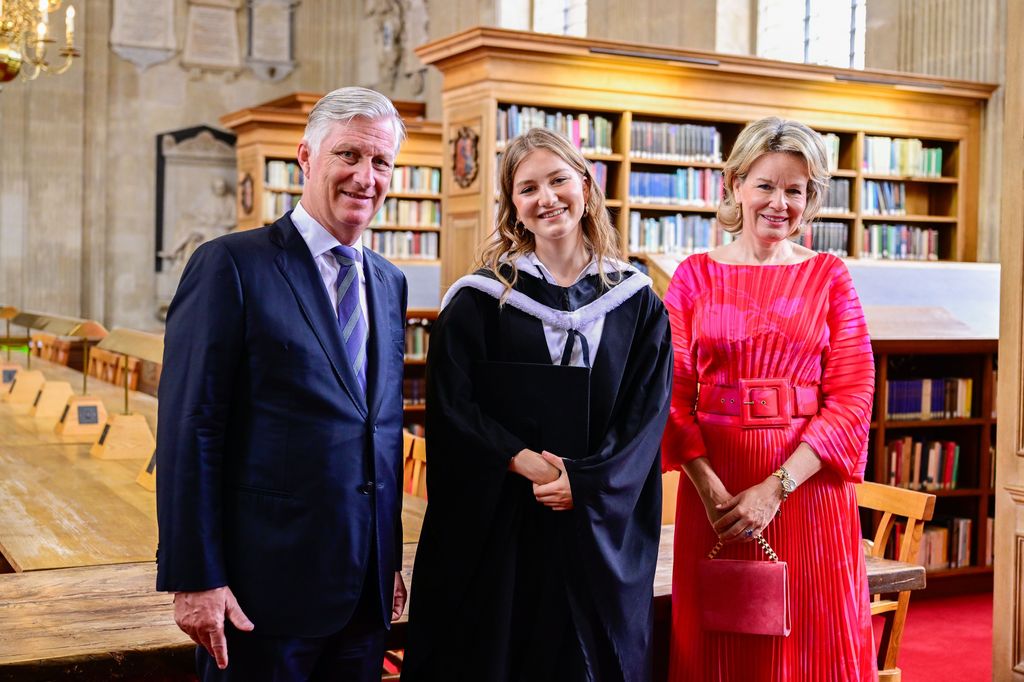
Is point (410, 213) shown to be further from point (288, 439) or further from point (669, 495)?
point (288, 439)

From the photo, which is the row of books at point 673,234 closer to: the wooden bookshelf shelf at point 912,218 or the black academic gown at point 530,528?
the wooden bookshelf shelf at point 912,218

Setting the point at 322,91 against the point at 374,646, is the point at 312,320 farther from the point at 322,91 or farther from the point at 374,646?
the point at 322,91

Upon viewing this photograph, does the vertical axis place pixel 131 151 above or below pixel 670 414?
above

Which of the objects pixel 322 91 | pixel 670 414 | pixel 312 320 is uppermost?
pixel 322 91

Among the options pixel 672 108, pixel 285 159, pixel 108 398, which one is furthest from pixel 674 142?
pixel 285 159

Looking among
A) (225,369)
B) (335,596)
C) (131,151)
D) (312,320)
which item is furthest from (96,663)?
(131,151)

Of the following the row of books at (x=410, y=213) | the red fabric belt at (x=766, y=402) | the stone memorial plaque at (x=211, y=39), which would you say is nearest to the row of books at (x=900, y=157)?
the row of books at (x=410, y=213)

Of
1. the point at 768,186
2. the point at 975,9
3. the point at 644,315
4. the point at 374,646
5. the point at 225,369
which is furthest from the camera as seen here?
the point at 975,9

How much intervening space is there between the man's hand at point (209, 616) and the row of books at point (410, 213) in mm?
10746

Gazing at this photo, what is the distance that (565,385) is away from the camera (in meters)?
2.18

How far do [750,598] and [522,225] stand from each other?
0.91 metres

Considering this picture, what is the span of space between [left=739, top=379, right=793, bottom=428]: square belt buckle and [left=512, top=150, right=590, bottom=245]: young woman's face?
55 centimetres

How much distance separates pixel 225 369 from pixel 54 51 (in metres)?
16.0

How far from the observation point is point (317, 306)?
2.04 meters
